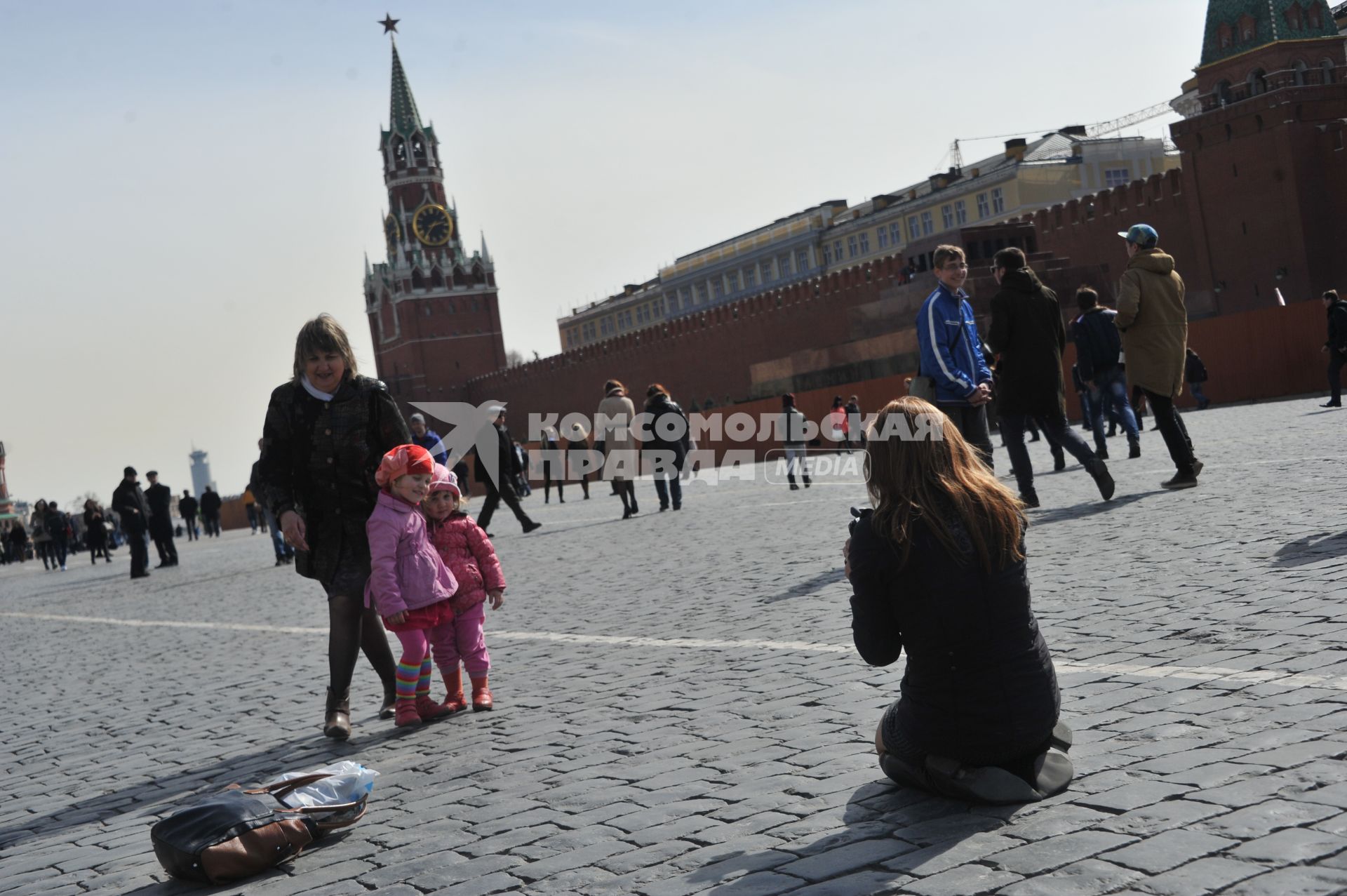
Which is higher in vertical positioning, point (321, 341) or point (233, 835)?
point (321, 341)

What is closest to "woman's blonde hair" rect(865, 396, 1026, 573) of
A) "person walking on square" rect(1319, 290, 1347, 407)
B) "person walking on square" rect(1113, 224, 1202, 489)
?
"person walking on square" rect(1113, 224, 1202, 489)

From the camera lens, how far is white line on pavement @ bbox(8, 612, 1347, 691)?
3.65m

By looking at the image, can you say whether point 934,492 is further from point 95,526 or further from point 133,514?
point 95,526

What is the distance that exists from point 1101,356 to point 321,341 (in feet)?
27.4

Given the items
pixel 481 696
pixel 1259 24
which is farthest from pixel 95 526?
pixel 1259 24

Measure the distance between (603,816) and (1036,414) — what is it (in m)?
5.50

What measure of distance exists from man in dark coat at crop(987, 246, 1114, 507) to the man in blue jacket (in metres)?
0.92

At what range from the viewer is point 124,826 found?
3889mm

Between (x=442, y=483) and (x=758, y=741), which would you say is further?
(x=442, y=483)

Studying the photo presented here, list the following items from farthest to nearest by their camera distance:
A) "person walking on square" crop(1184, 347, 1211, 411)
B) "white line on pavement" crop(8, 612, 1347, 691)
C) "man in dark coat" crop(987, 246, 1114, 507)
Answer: "person walking on square" crop(1184, 347, 1211, 411), "man in dark coat" crop(987, 246, 1114, 507), "white line on pavement" crop(8, 612, 1347, 691)

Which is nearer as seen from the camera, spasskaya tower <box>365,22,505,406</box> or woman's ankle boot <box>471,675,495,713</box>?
woman's ankle boot <box>471,675,495,713</box>

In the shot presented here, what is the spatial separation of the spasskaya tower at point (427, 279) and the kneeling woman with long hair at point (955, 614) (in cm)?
7866

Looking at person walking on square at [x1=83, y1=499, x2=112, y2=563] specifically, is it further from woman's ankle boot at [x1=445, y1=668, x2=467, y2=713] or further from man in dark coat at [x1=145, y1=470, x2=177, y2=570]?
woman's ankle boot at [x1=445, y1=668, x2=467, y2=713]

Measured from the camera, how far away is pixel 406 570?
4.70 metres
